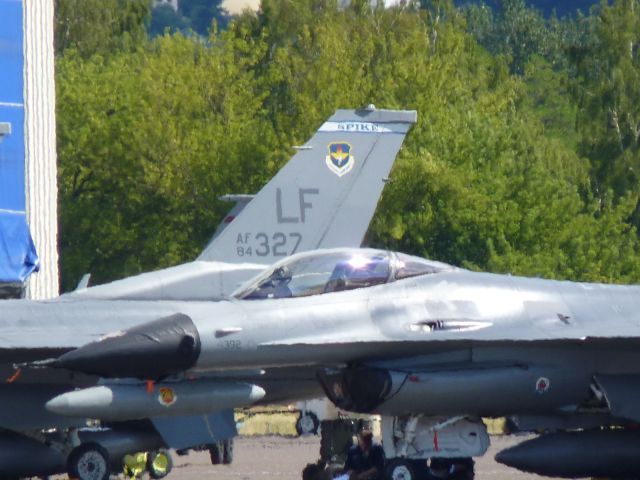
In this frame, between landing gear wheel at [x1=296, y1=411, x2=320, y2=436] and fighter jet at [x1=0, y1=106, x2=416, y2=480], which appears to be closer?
fighter jet at [x1=0, y1=106, x2=416, y2=480]

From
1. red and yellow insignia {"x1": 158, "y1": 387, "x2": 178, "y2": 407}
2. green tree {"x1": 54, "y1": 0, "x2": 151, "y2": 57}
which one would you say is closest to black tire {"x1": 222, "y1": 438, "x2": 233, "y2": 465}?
red and yellow insignia {"x1": 158, "y1": 387, "x2": 178, "y2": 407}

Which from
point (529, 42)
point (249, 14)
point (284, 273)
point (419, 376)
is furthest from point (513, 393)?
point (529, 42)

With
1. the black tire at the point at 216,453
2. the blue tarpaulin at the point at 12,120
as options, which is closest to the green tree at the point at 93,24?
the blue tarpaulin at the point at 12,120

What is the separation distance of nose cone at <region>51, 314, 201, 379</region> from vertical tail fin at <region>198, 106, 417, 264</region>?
6954mm

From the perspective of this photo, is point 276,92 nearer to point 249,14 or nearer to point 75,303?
point 249,14

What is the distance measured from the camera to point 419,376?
43.0 feet

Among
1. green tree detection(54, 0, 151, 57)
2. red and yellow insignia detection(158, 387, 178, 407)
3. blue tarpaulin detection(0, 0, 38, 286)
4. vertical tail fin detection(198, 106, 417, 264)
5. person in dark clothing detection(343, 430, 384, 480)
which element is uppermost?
green tree detection(54, 0, 151, 57)

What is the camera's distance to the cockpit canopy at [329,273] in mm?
13414

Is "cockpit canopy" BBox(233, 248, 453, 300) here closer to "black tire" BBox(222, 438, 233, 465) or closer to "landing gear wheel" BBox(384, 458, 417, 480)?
"landing gear wheel" BBox(384, 458, 417, 480)

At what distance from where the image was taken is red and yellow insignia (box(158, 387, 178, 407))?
1264 cm

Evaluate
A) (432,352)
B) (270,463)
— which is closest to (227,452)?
(270,463)

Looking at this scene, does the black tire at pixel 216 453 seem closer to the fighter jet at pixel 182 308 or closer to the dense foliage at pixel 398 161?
the fighter jet at pixel 182 308

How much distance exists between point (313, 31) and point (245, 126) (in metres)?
4.92

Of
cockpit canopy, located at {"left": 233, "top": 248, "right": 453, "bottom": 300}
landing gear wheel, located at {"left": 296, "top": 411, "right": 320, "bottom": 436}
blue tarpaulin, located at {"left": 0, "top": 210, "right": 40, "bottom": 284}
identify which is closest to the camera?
cockpit canopy, located at {"left": 233, "top": 248, "right": 453, "bottom": 300}
